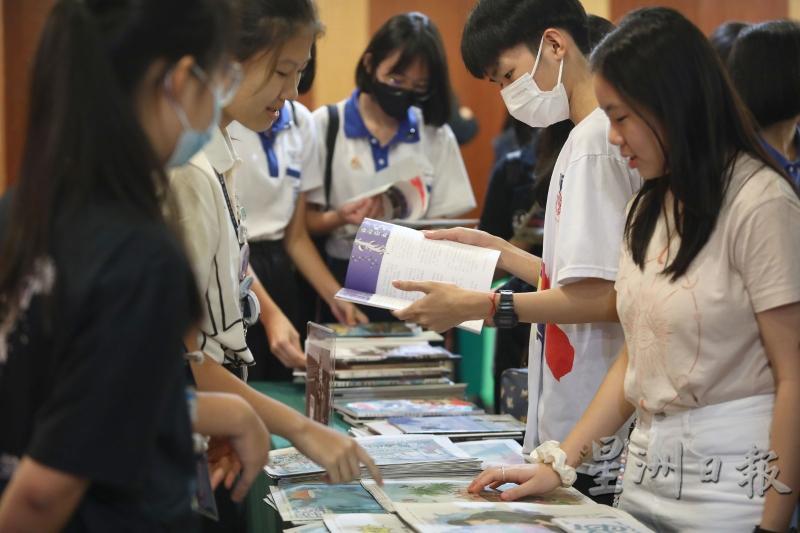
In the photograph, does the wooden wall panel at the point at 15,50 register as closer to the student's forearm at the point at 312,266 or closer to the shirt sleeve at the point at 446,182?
the student's forearm at the point at 312,266

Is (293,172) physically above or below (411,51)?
below

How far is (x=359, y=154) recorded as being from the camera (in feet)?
10.5

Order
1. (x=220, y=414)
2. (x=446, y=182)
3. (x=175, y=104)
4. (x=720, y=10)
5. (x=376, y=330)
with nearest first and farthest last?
(x=175, y=104)
(x=220, y=414)
(x=376, y=330)
(x=446, y=182)
(x=720, y=10)

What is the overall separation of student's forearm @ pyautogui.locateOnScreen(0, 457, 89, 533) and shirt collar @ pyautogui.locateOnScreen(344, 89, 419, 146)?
2336 millimetres

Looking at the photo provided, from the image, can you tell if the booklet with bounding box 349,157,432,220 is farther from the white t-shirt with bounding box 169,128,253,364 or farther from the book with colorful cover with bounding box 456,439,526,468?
the white t-shirt with bounding box 169,128,253,364

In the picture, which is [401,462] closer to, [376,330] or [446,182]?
[376,330]

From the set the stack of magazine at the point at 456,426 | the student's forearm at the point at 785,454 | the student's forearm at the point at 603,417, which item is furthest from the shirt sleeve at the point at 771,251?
the stack of magazine at the point at 456,426

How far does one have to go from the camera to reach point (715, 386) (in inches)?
55.7

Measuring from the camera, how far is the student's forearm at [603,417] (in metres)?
1.63

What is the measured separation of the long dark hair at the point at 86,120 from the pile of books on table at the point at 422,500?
0.71 m

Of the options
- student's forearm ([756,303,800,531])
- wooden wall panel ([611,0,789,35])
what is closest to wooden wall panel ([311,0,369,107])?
wooden wall panel ([611,0,789,35])

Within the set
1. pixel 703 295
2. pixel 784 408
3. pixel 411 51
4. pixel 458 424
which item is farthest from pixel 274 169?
pixel 784 408

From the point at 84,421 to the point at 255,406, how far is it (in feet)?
1.84

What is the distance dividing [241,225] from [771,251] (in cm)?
84
